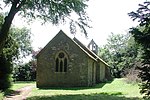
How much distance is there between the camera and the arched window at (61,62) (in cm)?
3739

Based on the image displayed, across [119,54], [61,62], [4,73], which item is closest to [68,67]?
[61,62]

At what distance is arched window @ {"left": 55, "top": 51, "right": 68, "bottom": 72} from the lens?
123ft

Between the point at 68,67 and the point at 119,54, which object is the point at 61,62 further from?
the point at 119,54

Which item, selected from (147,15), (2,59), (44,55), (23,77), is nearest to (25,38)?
(23,77)

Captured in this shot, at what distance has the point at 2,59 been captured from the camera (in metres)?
31.1

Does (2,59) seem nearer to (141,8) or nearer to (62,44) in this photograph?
(62,44)

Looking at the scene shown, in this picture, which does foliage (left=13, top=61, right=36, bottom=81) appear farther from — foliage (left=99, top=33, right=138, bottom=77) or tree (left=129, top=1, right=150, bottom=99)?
tree (left=129, top=1, right=150, bottom=99)

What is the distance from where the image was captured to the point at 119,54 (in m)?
76.7

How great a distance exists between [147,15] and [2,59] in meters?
23.9

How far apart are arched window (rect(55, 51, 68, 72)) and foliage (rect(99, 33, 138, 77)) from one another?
1753 cm

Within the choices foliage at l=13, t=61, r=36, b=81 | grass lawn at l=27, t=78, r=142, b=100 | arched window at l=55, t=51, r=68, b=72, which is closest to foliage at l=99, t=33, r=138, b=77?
arched window at l=55, t=51, r=68, b=72

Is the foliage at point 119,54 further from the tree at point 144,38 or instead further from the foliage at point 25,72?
the tree at point 144,38

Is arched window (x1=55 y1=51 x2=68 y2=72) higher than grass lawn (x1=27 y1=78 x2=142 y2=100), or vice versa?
arched window (x1=55 y1=51 x2=68 y2=72)

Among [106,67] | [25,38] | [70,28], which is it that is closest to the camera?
[70,28]
